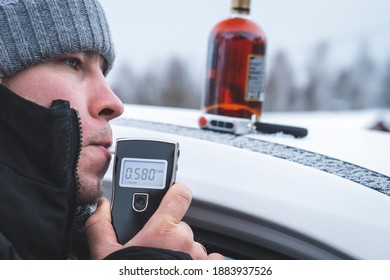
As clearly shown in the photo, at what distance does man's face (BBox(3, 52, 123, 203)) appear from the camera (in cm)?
117

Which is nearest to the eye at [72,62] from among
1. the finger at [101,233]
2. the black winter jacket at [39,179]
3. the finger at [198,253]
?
the black winter jacket at [39,179]

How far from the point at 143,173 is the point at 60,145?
0.62 ft

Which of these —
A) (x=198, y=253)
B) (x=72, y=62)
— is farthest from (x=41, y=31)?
(x=198, y=253)

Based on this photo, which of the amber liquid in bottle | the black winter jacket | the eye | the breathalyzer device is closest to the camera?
the black winter jacket

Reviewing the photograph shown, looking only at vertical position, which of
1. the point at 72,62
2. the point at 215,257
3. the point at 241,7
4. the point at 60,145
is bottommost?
the point at 215,257

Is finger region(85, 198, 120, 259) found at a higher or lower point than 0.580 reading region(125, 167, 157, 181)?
lower

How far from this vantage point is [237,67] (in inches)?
69.2

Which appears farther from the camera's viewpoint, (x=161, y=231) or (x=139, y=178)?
(x=139, y=178)

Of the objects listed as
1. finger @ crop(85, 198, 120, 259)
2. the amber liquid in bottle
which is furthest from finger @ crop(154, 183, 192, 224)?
the amber liquid in bottle

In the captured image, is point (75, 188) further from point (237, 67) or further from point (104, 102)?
point (237, 67)

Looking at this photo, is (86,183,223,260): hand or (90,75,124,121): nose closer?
(86,183,223,260): hand

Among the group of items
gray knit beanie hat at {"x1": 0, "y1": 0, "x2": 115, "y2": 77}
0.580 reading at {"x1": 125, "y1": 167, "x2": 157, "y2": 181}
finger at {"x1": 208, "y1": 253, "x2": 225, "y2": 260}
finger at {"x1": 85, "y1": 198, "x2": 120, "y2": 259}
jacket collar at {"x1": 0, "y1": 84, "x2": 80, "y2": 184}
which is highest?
gray knit beanie hat at {"x1": 0, "y1": 0, "x2": 115, "y2": 77}

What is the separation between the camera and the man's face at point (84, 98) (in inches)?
45.9

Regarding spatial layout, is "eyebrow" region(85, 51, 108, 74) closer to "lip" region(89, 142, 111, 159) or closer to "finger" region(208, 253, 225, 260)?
"lip" region(89, 142, 111, 159)
